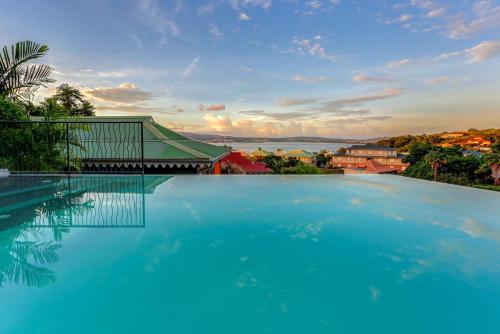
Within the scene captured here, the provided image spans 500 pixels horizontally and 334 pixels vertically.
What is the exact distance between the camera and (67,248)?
82.2 inches

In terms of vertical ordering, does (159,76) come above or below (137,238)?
above

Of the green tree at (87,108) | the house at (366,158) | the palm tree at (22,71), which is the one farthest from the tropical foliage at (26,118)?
the house at (366,158)

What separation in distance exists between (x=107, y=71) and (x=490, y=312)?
15498 mm

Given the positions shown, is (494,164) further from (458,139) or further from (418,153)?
(458,139)

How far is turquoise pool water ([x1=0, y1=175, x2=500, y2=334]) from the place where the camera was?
4.13ft

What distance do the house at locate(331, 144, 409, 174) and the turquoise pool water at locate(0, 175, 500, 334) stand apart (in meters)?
55.3

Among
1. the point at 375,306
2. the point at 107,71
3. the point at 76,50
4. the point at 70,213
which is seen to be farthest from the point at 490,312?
the point at 107,71

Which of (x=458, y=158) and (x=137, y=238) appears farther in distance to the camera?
(x=458, y=158)

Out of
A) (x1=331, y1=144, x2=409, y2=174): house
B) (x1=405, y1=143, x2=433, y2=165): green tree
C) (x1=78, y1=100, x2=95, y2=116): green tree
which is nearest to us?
(x1=78, y1=100, x2=95, y2=116): green tree

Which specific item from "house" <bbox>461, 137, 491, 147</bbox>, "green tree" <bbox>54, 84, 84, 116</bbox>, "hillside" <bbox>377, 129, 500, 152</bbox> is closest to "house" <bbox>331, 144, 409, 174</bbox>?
"hillside" <bbox>377, 129, 500, 152</bbox>

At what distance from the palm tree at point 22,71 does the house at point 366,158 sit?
55.0 m

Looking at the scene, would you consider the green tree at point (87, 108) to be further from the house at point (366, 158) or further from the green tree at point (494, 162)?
the house at point (366, 158)

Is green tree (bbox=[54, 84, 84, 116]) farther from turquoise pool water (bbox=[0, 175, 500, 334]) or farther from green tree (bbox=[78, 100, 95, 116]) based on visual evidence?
turquoise pool water (bbox=[0, 175, 500, 334])

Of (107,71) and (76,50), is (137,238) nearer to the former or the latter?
(76,50)
